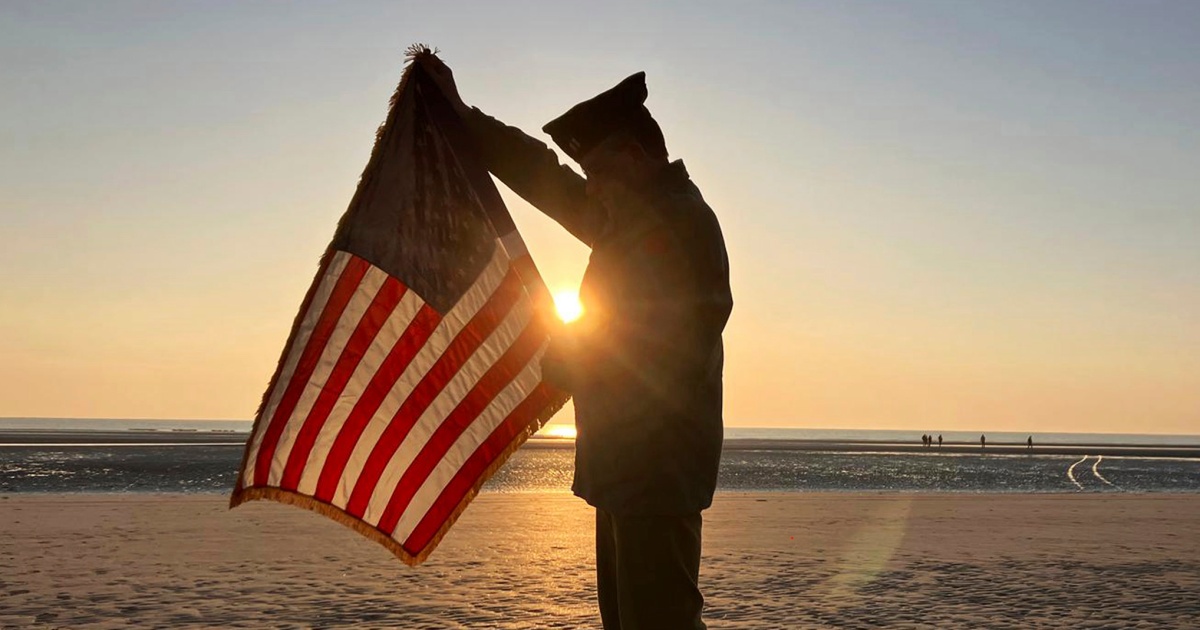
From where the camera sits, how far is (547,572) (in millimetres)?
9828

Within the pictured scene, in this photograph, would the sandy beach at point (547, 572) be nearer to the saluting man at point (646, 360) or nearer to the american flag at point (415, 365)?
the american flag at point (415, 365)

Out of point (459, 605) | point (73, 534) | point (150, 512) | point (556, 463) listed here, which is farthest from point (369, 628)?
point (556, 463)

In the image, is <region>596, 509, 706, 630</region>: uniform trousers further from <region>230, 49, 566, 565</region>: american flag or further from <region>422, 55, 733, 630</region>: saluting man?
<region>230, 49, 566, 565</region>: american flag

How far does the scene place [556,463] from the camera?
43.2 meters

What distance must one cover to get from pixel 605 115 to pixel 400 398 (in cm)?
143

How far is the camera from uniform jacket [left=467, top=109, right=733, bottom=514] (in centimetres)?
264

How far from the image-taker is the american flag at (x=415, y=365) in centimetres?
353

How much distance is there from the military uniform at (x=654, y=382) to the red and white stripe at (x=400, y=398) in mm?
829

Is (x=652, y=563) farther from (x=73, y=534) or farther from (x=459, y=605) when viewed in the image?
(x=73, y=534)

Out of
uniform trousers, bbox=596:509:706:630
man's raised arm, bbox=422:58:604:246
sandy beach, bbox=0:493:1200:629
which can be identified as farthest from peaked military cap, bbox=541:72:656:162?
sandy beach, bbox=0:493:1200:629

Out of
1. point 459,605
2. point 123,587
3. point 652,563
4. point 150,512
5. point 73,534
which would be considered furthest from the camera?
point 150,512

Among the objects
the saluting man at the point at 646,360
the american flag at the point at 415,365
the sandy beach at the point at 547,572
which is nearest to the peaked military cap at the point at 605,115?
the saluting man at the point at 646,360

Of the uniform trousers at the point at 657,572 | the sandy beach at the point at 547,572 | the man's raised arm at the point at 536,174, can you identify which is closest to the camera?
the uniform trousers at the point at 657,572

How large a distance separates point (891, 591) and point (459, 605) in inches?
139
